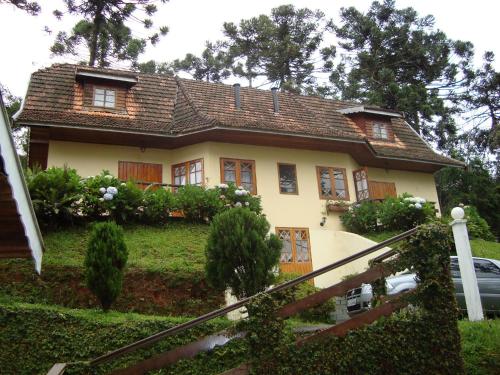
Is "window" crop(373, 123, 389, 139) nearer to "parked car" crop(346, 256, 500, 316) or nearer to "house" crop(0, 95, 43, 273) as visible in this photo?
"parked car" crop(346, 256, 500, 316)

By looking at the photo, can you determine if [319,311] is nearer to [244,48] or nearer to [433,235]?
[433,235]

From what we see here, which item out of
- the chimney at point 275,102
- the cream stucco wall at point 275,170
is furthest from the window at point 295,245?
the chimney at point 275,102

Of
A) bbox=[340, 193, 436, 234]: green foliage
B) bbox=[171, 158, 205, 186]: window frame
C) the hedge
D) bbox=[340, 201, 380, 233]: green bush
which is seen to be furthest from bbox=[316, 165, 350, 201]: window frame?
the hedge

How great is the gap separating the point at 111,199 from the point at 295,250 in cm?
656

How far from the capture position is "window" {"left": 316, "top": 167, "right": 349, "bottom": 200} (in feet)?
62.2

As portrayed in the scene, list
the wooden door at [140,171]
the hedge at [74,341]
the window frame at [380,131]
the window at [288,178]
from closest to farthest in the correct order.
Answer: the hedge at [74,341], the wooden door at [140,171], the window at [288,178], the window frame at [380,131]

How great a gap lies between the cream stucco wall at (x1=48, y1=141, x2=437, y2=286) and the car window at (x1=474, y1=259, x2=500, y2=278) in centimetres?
487

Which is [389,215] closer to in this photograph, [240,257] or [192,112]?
[192,112]

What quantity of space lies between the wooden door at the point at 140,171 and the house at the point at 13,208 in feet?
42.0

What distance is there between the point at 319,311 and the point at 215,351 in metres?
5.29

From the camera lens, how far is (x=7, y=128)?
3.40 meters

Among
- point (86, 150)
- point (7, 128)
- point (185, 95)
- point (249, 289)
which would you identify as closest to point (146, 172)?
point (86, 150)

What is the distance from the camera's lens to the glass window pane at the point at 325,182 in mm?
18969

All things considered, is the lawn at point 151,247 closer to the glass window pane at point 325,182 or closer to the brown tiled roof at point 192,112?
the brown tiled roof at point 192,112
